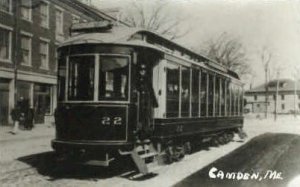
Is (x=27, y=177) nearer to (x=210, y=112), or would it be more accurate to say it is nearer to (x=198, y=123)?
(x=198, y=123)

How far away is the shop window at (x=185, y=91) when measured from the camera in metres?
9.12

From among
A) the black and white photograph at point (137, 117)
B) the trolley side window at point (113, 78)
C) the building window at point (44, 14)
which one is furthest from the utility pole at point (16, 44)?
the trolley side window at point (113, 78)

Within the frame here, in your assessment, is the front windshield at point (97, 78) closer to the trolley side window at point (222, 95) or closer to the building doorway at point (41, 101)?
the trolley side window at point (222, 95)

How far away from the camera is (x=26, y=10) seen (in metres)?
20.3

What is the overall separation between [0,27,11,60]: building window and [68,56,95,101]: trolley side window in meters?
11.5

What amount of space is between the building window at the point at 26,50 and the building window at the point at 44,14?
161cm

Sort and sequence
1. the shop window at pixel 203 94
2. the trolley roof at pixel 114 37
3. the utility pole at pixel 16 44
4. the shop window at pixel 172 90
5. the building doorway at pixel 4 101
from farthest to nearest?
the utility pole at pixel 16 44 → the building doorway at pixel 4 101 → the shop window at pixel 203 94 → the shop window at pixel 172 90 → the trolley roof at pixel 114 37

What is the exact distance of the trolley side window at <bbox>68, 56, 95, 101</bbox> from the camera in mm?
7211

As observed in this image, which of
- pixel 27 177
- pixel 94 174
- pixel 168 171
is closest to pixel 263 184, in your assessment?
pixel 168 171

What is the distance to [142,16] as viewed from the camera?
72.7ft

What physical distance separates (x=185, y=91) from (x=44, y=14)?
1402cm

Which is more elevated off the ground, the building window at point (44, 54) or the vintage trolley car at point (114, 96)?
the building window at point (44, 54)

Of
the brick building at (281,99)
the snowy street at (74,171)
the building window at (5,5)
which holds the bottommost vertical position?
the snowy street at (74,171)

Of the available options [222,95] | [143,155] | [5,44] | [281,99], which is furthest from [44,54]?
[281,99]
